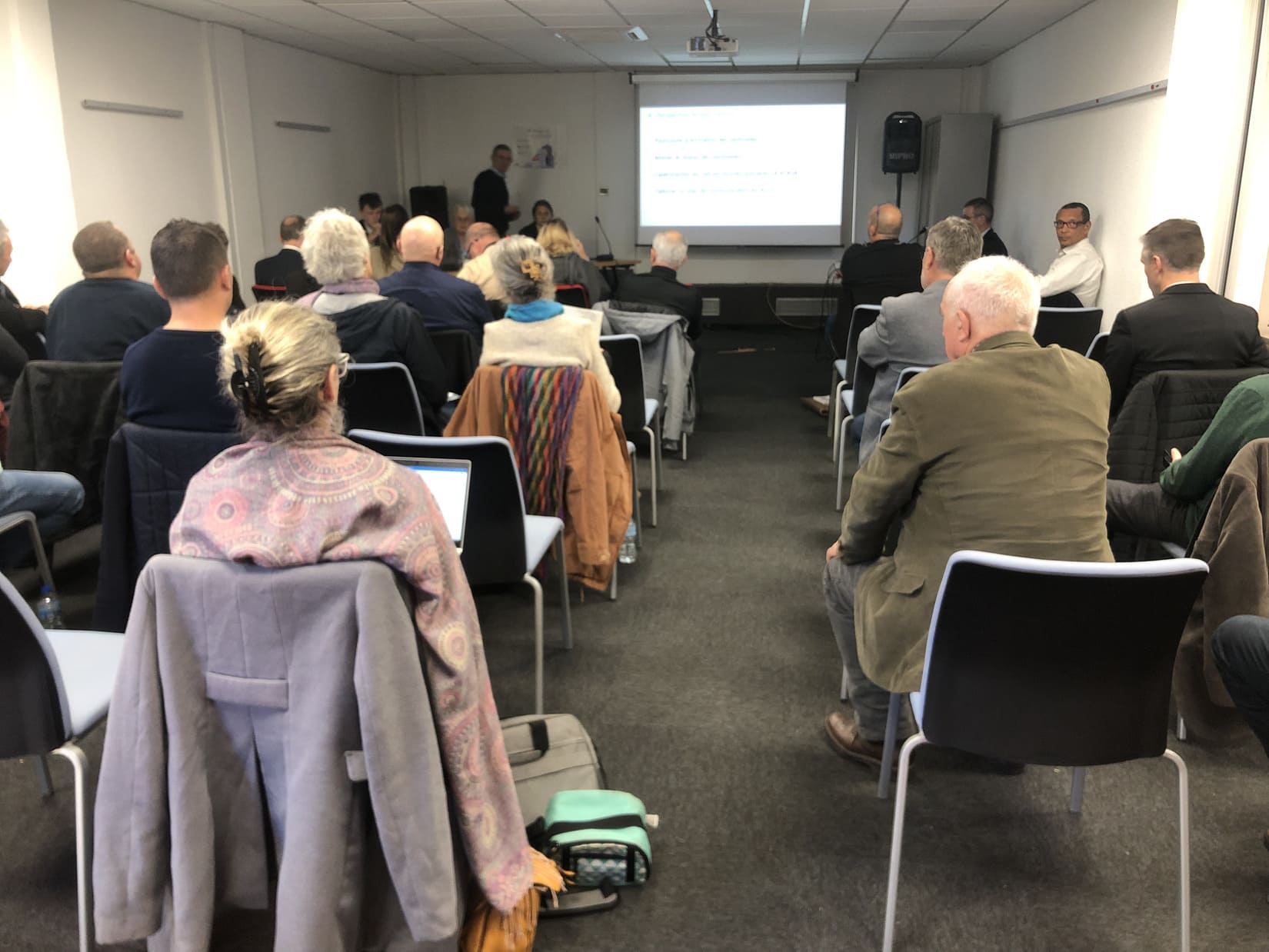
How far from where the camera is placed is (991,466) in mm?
1741

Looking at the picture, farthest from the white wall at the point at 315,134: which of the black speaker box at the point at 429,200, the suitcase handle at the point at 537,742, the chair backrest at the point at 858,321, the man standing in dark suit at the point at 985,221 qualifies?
the suitcase handle at the point at 537,742

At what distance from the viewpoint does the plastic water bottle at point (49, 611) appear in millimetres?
2738

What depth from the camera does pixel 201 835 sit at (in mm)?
1410

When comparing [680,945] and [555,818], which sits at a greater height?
[555,818]

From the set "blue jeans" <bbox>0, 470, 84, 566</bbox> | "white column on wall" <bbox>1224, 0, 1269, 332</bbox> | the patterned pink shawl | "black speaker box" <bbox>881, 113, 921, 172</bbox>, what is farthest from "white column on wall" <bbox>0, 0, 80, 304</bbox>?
"black speaker box" <bbox>881, 113, 921, 172</bbox>

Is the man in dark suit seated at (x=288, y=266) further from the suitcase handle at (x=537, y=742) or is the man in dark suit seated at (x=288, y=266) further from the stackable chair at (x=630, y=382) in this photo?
the suitcase handle at (x=537, y=742)

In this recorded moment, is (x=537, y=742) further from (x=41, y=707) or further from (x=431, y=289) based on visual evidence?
(x=431, y=289)

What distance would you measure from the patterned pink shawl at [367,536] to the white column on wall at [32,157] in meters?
4.69

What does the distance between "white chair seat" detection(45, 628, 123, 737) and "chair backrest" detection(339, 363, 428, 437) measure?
42.0 inches

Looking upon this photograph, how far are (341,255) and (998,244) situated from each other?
18.2 feet

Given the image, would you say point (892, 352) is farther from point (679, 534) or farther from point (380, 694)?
point (380, 694)

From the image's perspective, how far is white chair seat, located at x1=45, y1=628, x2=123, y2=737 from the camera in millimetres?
1690

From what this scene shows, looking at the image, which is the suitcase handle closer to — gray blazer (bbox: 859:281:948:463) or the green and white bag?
the green and white bag

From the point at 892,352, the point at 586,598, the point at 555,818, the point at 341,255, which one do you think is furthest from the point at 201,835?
the point at 892,352
